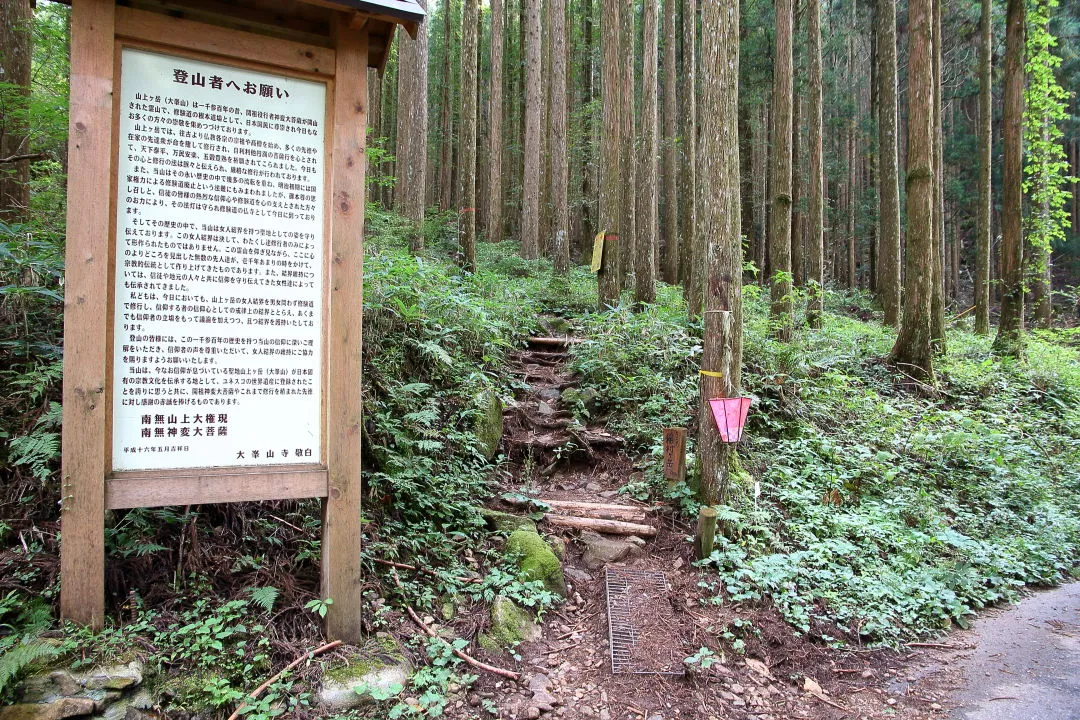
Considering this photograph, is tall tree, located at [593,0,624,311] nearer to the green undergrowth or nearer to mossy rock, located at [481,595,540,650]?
the green undergrowth

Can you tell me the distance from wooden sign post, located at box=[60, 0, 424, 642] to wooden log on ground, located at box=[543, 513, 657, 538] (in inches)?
90.3

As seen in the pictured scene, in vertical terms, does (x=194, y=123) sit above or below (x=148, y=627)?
above

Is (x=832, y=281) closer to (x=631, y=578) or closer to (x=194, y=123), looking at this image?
(x=631, y=578)

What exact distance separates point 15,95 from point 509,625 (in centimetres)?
655

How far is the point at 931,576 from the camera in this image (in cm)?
509

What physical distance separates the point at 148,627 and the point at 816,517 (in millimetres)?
5528

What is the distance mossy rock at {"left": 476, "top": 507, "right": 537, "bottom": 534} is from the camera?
486 centimetres

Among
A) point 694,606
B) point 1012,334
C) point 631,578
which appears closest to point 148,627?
point 631,578

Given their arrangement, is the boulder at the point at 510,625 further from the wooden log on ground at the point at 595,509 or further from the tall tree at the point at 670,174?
the tall tree at the point at 670,174

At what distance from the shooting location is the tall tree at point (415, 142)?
13.8m

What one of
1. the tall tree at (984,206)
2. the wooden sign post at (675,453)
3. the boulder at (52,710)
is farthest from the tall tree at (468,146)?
the tall tree at (984,206)

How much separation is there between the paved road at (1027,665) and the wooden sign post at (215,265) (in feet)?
13.4

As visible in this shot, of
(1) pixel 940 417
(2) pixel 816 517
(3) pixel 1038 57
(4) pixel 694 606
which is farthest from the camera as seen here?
(3) pixel 1038 57

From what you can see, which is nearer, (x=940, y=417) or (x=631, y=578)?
(x=631, y=578)
